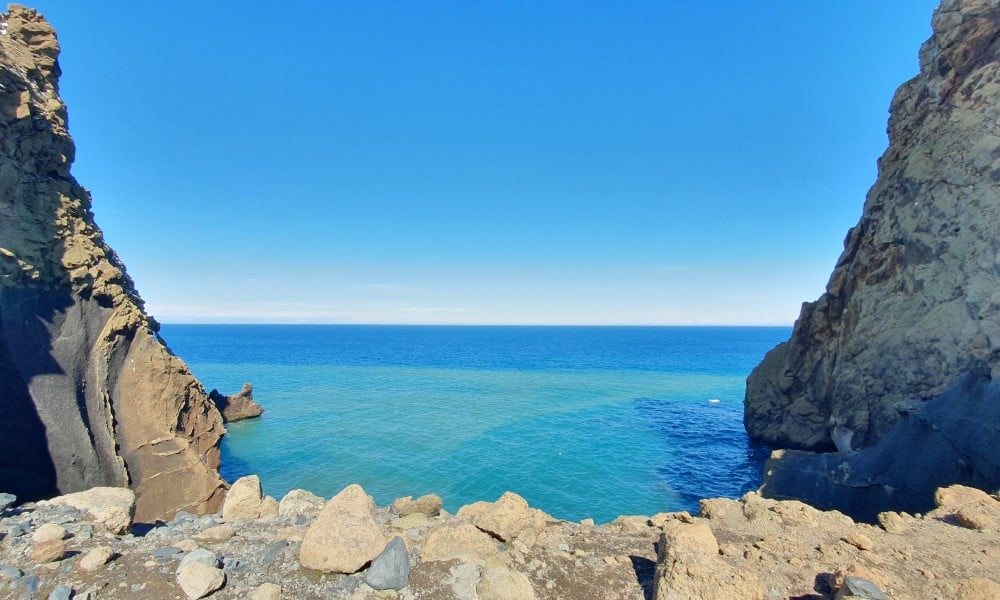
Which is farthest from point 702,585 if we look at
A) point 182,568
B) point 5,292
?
point 5,292

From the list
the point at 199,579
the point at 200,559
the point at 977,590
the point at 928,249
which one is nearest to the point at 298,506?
the point at 200,559

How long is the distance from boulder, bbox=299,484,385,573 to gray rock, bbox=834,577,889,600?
7624 millimetres

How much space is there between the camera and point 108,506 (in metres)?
10.8

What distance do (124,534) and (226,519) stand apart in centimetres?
255

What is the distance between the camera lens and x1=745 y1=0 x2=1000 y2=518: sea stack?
640 inches

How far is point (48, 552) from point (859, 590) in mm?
13463

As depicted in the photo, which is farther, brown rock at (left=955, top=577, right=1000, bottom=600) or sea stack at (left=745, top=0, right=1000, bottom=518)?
sea stack at (left=745, top=0, right=1000, bottom=518)

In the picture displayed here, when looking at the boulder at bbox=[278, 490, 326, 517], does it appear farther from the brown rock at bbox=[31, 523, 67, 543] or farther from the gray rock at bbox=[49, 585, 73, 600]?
the gray rock at bbox=[49, 585, 73, 600]

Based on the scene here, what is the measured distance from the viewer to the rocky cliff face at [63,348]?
50.5ft

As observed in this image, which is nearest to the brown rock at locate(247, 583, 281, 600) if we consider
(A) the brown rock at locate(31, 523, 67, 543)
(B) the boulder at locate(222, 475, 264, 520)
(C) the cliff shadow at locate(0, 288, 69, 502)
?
(A) the brown rock at locate(31, 523, 67, 543)

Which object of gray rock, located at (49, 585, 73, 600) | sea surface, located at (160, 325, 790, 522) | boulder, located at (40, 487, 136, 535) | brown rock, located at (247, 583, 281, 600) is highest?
gray rock, located at (49, 585, 73, 600)

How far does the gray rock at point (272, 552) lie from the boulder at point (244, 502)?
16.9 ft

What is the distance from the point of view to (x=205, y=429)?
21656mm

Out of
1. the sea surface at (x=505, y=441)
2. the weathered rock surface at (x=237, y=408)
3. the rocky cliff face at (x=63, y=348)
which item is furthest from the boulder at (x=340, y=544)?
the weathered rock surface at (x=237, y=408)
